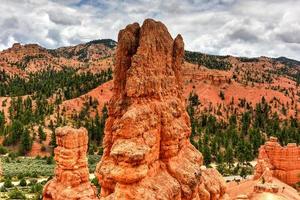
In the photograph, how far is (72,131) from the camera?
25.2 meters

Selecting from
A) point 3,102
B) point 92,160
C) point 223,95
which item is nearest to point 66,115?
point 3,102

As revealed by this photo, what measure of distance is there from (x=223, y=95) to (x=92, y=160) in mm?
76751

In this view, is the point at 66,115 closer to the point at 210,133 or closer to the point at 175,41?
the point at 210,133

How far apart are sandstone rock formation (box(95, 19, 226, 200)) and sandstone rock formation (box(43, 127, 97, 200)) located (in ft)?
14.1

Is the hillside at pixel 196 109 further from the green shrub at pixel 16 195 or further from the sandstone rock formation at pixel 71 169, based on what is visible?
the sandstone rock formation at pixel 71 169

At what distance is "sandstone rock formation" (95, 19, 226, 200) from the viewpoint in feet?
57.9

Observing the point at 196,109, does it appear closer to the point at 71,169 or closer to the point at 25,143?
the point at 25,143

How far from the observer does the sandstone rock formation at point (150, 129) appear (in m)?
17.7

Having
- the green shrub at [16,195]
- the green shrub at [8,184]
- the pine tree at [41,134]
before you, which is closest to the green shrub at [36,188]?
the green shrub at [16,195]

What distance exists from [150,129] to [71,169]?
309 inches

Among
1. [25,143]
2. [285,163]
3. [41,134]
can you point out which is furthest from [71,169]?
[41,134]

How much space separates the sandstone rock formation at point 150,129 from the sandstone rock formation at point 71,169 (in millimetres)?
4294

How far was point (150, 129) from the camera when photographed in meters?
19.0

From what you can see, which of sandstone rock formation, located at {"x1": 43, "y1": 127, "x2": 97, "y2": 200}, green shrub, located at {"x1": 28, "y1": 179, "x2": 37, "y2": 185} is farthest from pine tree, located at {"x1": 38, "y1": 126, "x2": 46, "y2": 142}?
sandstone rock formation, located at {"x1": 43, "y1": 127, "x2": 97, "y2": 200}
